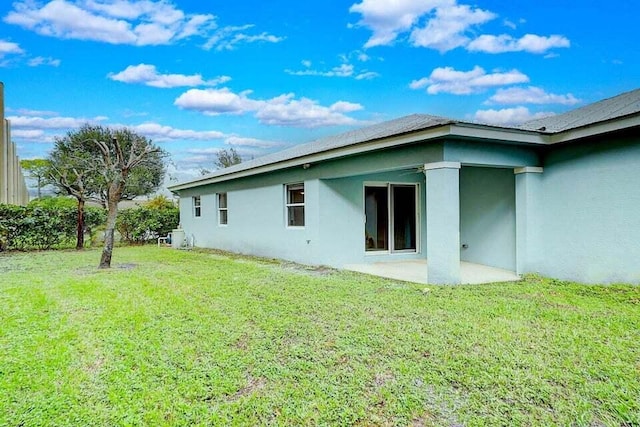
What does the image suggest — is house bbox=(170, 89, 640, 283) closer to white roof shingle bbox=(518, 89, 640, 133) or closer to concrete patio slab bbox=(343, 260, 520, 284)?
white roof shingle bbox=(518, 89, 640, 133)

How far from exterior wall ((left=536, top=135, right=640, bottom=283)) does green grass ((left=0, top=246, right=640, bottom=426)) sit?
0.66 m

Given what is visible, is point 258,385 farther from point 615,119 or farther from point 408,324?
point 615,119

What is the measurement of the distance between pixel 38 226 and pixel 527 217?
55.4 ft

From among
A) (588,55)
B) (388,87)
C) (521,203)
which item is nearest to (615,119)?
(521,203)

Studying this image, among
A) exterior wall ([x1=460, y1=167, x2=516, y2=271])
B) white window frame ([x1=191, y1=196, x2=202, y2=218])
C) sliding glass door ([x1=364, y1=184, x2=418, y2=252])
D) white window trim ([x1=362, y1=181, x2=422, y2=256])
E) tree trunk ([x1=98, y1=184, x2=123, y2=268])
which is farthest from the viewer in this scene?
white window frame ([x1=191, y1=196, x2=202, y2=218])

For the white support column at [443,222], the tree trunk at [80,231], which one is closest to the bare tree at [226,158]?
the tree trunk at [80,231]

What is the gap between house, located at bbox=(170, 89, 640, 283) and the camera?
7277mm

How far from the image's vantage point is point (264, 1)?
41.5 feet

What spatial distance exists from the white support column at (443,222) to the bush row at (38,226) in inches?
595

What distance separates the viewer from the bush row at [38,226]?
1488 cm

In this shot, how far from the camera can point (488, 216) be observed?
10195 millimetres

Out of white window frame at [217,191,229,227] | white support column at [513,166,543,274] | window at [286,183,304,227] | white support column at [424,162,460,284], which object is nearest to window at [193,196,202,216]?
white window frame at [217,191,229,227]

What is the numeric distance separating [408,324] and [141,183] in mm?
32216

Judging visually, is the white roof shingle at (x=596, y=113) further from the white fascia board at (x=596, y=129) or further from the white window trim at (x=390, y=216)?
the white window trim at (x=390, y=216)
